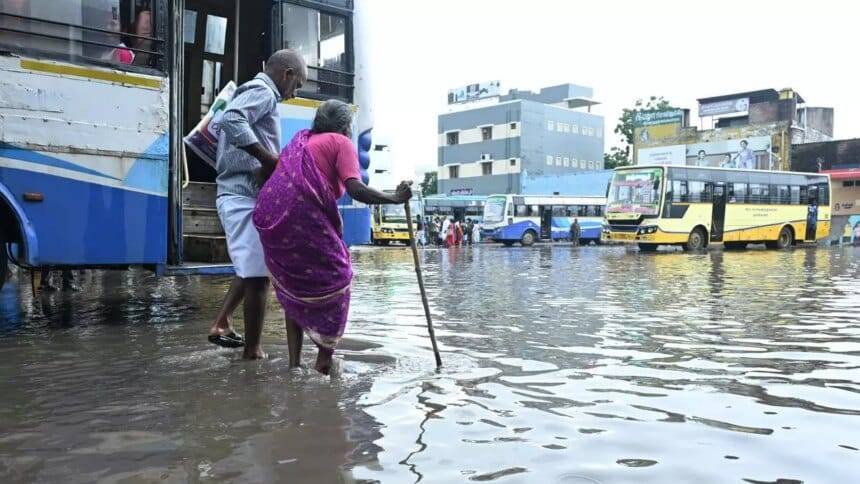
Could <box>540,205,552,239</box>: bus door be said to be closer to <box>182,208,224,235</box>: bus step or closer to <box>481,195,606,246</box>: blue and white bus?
<box>481,195,606,246</box>: blue and white bus

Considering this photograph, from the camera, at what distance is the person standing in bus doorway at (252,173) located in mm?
3994

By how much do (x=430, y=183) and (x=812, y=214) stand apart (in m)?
47.9

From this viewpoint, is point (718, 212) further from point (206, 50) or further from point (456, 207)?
point (206, 50)

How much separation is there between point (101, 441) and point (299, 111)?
4.52 meters

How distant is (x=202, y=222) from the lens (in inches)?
277

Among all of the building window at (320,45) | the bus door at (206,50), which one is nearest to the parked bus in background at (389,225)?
the bus door at (206,50)

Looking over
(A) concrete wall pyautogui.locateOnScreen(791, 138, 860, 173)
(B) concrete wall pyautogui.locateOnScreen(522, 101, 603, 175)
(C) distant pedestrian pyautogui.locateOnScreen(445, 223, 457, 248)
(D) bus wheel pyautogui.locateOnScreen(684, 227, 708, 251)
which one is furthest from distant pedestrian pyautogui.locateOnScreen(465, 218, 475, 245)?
(A) concrete wall pyautogui.locateOnScreen(791, 138, 860, 173)

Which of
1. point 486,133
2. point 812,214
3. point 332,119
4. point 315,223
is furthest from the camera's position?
point 486,133

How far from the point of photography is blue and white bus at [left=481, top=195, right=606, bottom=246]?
114 feet

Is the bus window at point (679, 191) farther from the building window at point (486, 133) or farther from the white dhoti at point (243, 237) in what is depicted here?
the building window at point (486, 133)

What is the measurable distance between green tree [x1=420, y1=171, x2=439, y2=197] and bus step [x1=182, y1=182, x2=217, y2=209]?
64.2 metres

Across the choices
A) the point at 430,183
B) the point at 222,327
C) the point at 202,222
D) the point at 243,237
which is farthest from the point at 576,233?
the point at 430,183

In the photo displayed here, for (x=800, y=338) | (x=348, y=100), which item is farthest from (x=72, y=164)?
(x=800, y=338)

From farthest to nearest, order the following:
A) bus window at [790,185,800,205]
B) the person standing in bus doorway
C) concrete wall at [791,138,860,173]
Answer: concrete wall at [791,138,860,173]
bus window at [790,185,800,205]
the person standing in bus doorway
